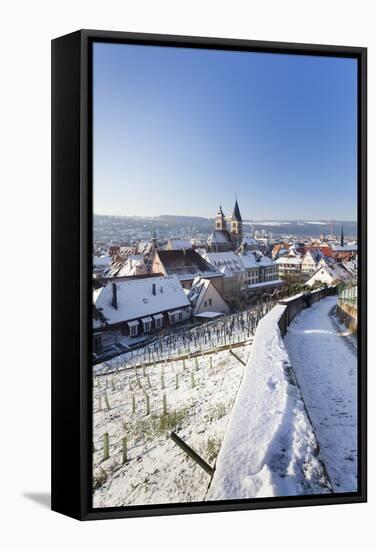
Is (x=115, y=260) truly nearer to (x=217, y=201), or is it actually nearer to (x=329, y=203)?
(x=217, y=201)

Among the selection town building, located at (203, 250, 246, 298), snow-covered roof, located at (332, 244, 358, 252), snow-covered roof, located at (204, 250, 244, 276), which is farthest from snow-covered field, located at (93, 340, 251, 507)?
snow-covered roof, located at (332, 244, 358, 252)

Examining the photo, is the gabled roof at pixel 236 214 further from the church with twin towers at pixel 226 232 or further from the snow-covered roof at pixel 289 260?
the snow-covered roof at pixel 289 260

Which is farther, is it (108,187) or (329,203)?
(329,203)

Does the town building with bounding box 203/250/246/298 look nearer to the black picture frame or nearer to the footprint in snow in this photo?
the footprint in snow

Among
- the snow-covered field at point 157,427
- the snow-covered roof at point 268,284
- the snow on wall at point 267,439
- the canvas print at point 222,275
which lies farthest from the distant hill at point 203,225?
the snow-covered field at point 157,427

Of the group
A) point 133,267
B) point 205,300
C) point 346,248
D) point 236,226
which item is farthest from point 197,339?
point 346,248

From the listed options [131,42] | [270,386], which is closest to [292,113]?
[131,42]

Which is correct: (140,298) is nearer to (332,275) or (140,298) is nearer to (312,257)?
(312,257)
